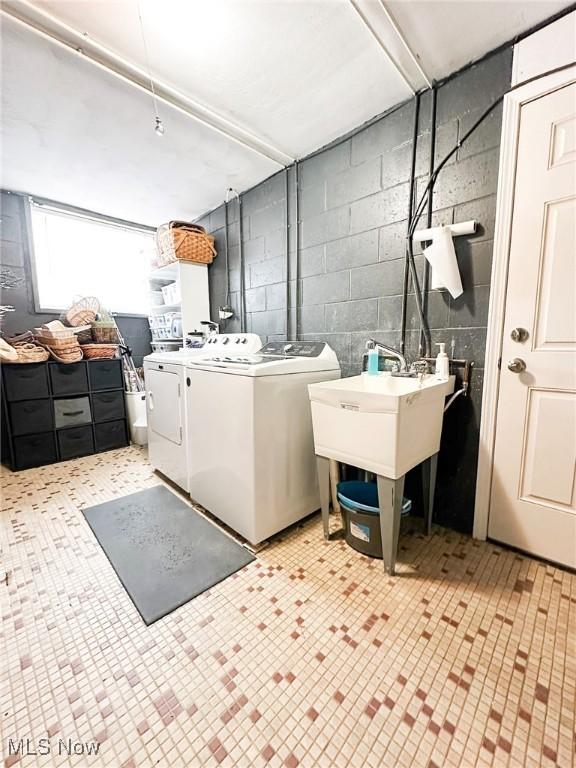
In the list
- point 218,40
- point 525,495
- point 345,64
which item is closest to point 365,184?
point 345,64

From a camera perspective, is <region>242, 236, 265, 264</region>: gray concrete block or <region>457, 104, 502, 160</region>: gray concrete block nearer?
<region>457, 104, 502, 160</region>: gray concrete block

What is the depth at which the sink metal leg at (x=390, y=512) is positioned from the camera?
1.38 metres

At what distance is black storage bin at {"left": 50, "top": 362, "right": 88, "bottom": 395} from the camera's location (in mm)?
2811

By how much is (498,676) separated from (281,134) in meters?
2.92

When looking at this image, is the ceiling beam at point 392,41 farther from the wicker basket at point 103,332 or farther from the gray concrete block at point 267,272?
the wicker basket at point 103,332

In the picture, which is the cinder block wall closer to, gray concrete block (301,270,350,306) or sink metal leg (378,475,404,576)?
gray concrete block (301,270,350,306)

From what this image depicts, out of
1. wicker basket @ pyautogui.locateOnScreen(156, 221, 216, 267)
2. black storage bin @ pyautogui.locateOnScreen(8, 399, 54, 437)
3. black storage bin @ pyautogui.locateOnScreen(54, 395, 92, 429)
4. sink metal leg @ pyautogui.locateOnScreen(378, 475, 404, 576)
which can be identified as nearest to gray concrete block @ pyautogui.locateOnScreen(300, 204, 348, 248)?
wicker basket @ pyautogui.locateOnScreen(156, 221, 216, 267)

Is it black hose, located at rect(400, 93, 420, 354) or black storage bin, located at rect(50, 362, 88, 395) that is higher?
black hose, located at rect(400, 93, 420, 354)

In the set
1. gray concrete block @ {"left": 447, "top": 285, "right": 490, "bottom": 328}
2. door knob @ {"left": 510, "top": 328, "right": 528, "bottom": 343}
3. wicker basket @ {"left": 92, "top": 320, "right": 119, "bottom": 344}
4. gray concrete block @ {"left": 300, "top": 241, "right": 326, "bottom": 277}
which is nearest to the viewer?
door knob @ {"left": 510, "top": 328, "right": 528, "bottom": 343}

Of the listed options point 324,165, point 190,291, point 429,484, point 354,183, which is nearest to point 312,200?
point 324,165

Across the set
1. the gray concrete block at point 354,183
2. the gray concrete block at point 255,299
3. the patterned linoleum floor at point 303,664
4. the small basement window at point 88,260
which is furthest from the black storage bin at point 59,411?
the gray concrete block at point 354,183

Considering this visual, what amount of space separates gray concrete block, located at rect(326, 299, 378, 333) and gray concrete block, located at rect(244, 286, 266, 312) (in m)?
0.74

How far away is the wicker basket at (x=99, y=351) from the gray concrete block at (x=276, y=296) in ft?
5.52

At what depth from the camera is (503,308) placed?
154 centimetres
